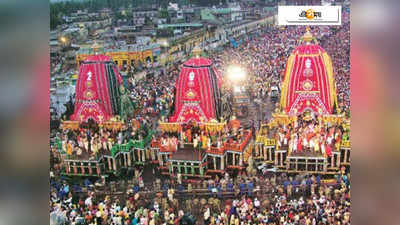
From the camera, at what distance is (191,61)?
443cm

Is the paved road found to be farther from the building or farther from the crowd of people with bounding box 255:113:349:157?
the building

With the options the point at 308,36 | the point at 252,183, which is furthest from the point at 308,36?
the point at 252,183

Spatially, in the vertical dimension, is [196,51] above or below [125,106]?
above

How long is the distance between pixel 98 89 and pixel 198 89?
0.84 metres

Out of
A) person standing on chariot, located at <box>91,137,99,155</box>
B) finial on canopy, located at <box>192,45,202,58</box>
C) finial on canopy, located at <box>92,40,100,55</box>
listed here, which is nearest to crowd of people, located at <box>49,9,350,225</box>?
finial on canopy, located at <box>192,45,202,58</box>

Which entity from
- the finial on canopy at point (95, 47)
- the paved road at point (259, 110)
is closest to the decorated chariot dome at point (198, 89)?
the paved road at point (259, 110)

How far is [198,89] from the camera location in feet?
14.5

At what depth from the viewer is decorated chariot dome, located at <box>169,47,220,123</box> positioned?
4422 millimetres

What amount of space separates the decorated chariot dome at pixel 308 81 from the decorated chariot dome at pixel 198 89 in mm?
561

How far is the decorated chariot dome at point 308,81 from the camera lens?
4.37 m

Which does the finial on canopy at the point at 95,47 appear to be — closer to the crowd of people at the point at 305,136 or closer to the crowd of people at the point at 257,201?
the crowd of people at the point at 257,201

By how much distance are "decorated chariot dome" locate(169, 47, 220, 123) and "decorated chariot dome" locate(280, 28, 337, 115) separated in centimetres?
56

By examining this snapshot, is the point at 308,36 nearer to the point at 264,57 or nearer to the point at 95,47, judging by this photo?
the point at 264,57
